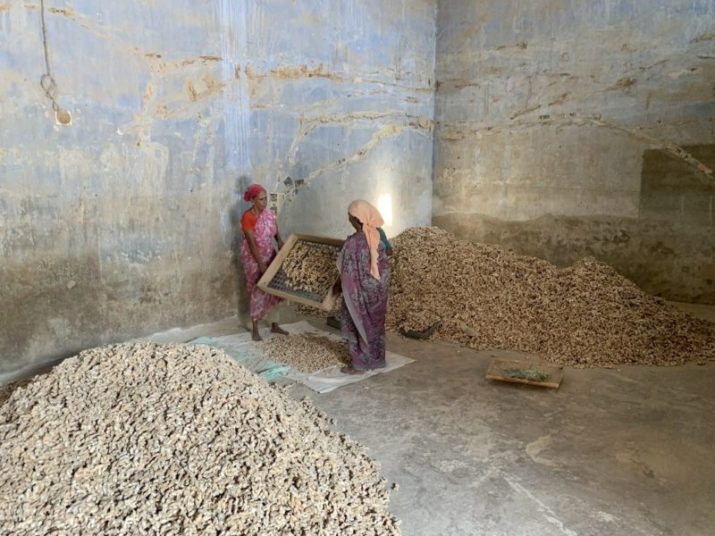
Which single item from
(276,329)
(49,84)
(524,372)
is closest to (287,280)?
(276,329)

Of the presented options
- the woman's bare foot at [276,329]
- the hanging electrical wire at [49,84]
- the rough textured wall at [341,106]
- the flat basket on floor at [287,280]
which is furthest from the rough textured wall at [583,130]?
the hanging electrical wire at [49,84]

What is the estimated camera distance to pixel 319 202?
6.26 metres

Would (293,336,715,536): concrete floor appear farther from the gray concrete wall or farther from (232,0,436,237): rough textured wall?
(232,0,436,237): rough textured wall

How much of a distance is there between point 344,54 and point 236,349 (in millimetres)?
3695

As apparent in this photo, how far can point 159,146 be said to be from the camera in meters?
4.79

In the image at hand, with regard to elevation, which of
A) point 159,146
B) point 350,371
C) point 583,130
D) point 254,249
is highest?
point 583,130

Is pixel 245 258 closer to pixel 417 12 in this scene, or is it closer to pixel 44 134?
pixel 44 134

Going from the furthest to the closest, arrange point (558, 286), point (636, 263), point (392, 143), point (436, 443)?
1. point (392, 143)
2. point (636, 263)
3. point (558, 286)
4. point (436, 443)

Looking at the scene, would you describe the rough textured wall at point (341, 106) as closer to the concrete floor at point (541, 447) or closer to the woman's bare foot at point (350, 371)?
the woman's bare foot at point (350, 371)

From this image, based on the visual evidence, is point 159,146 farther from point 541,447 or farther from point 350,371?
point 541,447

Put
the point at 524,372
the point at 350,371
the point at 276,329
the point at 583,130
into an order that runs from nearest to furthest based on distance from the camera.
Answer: the point at 524,372
the point at 350,371
the point at 276,329
the point at 583,130

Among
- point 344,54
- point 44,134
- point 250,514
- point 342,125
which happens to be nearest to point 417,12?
point 344,54

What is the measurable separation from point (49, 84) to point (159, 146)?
37.7 inches

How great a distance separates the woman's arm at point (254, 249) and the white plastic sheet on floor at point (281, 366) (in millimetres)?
686
